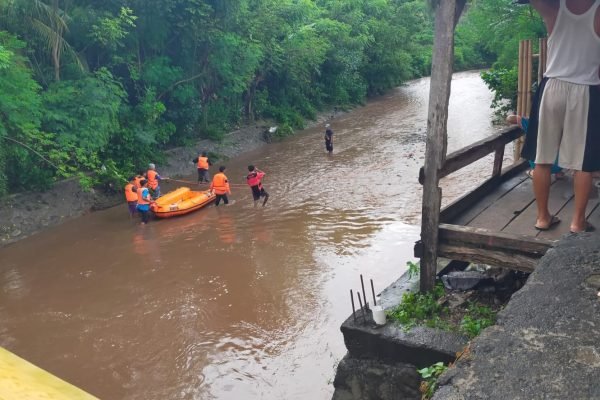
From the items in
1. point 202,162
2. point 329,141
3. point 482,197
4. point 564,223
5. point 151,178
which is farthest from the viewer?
point 329,141

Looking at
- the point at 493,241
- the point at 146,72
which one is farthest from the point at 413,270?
the point at 146,72

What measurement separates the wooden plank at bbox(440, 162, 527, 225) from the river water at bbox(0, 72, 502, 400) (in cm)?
250

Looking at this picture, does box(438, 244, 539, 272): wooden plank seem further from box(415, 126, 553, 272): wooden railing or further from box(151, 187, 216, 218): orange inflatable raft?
box(151, 187, 216, 218): orange inflatable raft

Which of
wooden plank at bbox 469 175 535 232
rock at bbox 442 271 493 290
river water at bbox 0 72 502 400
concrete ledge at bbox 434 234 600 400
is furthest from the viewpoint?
river water at bbox 0 72 502 400

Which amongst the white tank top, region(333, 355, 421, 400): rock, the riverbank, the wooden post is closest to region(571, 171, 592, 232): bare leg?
the white tank top

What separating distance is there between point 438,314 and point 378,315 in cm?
50

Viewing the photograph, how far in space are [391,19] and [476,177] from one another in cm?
2354

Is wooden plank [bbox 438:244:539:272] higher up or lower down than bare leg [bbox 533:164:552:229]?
lower down

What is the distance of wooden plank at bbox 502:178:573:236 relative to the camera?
476cm

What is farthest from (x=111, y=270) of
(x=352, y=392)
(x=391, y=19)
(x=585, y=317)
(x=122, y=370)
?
(x=391, y=19)

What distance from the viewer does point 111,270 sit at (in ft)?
33.8

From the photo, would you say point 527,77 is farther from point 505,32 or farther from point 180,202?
point 505,32

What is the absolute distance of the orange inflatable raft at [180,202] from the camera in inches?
503

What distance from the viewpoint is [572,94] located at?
381 centimetres
